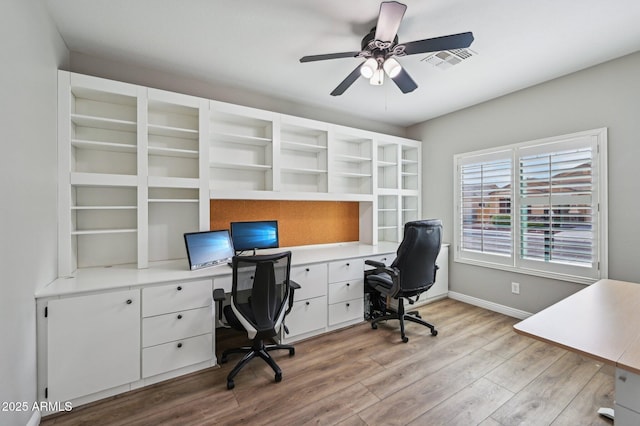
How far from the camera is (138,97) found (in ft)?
7.62

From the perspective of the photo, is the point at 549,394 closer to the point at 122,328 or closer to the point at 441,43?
the point at 441,43

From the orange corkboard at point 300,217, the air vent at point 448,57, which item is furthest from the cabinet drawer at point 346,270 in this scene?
the air vent at point 448,57

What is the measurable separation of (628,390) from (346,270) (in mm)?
2101

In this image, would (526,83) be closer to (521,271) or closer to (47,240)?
(521,271)

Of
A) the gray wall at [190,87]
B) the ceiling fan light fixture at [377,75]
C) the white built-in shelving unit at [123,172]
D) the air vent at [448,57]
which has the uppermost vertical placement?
the air vent at [448,57]

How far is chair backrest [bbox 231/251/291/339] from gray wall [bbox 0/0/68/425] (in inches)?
44.4

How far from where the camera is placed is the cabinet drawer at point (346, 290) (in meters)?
2.86

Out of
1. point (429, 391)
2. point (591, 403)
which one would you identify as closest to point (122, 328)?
point (429, 391)

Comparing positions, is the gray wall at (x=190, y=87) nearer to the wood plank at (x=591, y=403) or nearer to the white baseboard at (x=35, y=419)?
the white baseboard at (x=35, y=419)

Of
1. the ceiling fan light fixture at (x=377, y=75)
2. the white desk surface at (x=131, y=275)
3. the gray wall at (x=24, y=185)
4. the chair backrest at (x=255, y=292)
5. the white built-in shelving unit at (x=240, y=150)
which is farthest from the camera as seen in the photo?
the white built-in shelving unit at (x=240, y=150)

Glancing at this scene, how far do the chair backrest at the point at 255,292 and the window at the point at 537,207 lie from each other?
283cm

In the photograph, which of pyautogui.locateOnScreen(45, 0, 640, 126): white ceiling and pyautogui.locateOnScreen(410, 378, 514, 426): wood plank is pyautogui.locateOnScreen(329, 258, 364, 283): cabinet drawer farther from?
pyautogui.locateOnScreen(45, 0, 640, 126): white ceiling

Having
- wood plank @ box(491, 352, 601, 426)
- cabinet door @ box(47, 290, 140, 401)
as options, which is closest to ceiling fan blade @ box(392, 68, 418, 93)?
wood plank @ box(491, 352, 601, 426)

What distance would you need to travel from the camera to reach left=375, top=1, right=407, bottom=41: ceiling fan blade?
1.53 meters
